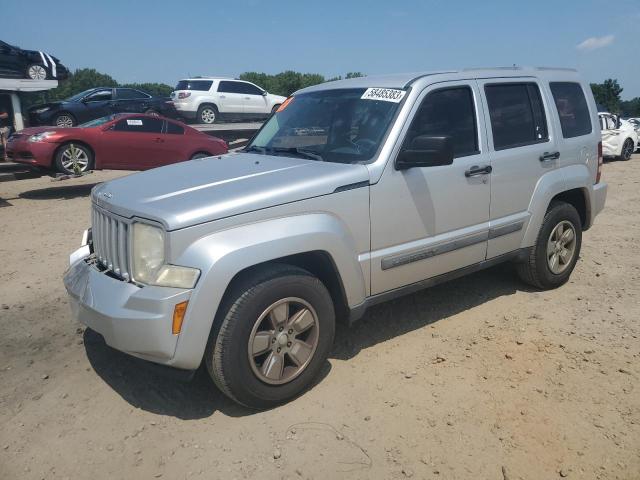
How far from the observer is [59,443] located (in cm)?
294

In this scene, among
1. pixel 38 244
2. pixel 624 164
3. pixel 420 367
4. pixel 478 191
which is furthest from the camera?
pixel 624 164

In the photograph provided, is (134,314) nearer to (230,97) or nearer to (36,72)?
(36,72)

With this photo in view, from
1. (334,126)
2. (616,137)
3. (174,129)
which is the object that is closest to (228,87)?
(174,129)

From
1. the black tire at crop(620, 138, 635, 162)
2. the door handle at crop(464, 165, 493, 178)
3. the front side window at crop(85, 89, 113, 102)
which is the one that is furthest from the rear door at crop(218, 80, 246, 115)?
the door handle at crop(464, 165, 493, 178)

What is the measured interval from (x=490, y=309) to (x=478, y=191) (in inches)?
46.0

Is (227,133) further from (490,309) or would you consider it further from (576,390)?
(576,390)

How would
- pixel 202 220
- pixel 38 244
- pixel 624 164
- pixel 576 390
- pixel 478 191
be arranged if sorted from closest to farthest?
pixel 202 220 < pixel 576 390 < pixel 478 191 < pixel 38 244 < pixel 624 164

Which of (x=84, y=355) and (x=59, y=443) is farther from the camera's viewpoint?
(x=84, y=355)

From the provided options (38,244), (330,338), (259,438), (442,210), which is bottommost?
(38,244)

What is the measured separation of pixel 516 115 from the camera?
14.6 feet

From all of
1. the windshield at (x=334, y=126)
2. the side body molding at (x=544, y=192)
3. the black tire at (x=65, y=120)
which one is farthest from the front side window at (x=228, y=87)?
the side body molding at (x=544, y=192)

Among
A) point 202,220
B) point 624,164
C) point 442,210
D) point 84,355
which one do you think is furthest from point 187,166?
point 624,164

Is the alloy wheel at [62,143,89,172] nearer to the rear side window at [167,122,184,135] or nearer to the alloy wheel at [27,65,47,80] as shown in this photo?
the rear side window at [167,122,184,135]

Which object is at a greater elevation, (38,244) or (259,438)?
(259,438)
